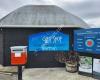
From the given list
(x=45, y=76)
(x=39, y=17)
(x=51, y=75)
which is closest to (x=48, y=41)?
(x=39, y=17)

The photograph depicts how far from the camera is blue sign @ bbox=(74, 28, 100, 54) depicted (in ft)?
41.2

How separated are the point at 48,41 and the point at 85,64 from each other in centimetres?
410

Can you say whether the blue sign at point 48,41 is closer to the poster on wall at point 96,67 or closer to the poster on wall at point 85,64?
the poster on wall at point 85,64

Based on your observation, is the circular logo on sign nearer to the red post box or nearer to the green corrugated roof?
the green corrugated roof

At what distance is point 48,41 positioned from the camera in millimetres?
16312

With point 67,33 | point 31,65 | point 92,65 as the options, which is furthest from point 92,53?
point 31,65

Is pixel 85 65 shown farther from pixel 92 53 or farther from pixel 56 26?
pixel 56 26

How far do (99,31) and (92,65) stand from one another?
74.5 inches

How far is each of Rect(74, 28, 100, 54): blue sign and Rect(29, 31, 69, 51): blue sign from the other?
2.29 metres

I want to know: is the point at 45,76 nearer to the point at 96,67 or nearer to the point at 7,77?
the point at 7,77

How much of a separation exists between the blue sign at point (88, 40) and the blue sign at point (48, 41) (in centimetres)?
229

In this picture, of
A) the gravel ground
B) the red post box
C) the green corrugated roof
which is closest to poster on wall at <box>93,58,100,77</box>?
the gravel ground

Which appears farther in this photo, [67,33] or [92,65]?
[67,33]

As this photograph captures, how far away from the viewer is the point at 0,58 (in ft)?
57.0
